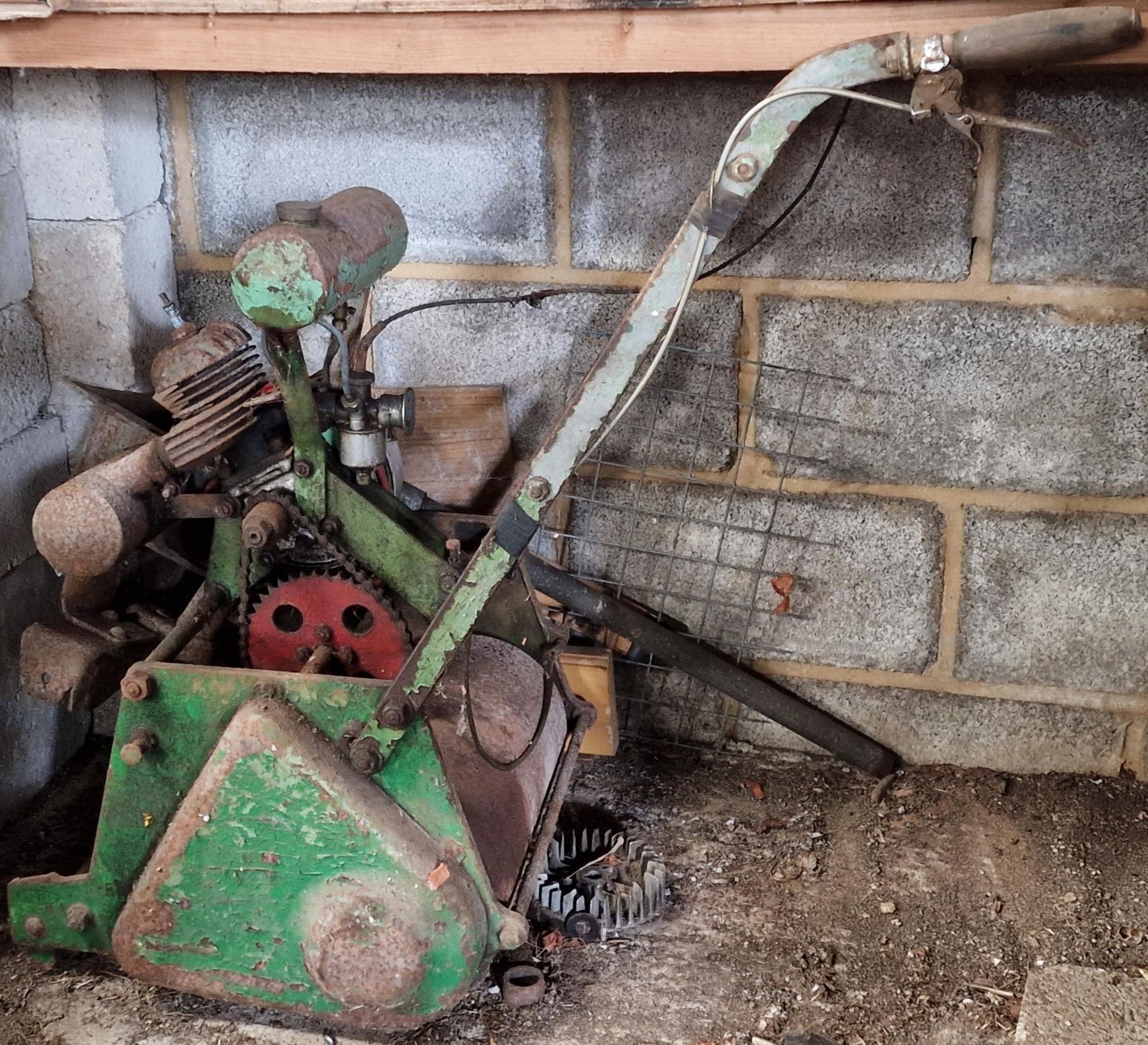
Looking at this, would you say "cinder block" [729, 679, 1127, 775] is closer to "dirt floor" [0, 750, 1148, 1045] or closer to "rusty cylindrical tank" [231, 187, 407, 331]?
"dirt floor" [0, 750, 1148, 1045]

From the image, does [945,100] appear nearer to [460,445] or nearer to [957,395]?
[957,395]

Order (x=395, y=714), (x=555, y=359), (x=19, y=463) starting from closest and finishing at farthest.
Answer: (x=395, y=714)
(x=19, y=463)
(x=555, y=359)

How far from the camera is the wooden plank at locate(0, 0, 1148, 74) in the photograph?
1543mm

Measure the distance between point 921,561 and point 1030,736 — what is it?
38cm

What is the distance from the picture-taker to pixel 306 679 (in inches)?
61.4

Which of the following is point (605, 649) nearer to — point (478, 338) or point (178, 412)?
Answer: point (478, 338)

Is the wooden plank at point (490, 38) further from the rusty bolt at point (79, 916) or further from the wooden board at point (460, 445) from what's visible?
the rusty bolt at point (79, 916)

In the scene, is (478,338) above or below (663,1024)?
above

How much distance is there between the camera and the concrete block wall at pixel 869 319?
76.0 inches

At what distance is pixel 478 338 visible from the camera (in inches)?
84.0

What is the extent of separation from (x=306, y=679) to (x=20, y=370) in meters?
0.84

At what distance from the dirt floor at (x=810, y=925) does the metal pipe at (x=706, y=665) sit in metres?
0.08

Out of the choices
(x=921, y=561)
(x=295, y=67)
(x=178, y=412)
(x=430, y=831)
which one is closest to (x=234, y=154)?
(x=295, y=67)

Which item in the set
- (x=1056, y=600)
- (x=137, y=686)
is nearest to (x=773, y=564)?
(x=1056, y=600)
